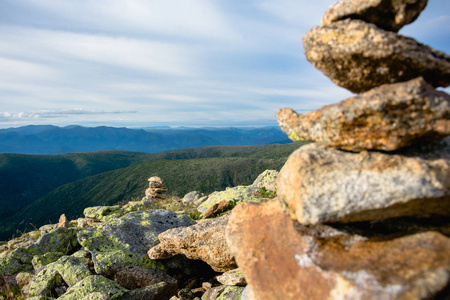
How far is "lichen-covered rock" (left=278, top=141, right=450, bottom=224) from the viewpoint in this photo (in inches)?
198

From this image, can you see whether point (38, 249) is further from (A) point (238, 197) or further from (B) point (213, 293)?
(A) point (238, 197)

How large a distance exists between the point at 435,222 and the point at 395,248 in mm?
1505

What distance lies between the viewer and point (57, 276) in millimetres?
11203

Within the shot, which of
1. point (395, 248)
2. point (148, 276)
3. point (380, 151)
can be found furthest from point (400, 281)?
point (148, 276)

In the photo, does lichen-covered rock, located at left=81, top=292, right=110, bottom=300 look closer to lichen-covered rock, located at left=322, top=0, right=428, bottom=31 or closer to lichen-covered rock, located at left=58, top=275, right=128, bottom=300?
lichen-covered rock, located at left=58, top=275, right=128, bottom=300

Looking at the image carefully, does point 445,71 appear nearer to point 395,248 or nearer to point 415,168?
point 415,168

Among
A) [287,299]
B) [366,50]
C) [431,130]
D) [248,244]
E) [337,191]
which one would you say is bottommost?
[287,299]

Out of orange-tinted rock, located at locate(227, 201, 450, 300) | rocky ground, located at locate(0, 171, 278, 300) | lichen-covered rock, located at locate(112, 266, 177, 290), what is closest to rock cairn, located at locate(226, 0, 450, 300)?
orange-tinted rock, located at locate(227, 201, 450, 300)

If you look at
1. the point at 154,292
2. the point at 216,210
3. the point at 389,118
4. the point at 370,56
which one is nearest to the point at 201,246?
the point at 154,292

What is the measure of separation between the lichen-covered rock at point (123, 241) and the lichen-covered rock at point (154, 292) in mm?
1780

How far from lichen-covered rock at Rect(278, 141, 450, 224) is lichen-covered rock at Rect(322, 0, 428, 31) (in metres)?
3.08

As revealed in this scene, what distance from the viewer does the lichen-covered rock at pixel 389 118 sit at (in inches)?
202

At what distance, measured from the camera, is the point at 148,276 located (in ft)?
38.2

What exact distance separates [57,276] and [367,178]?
1280 centimetres
